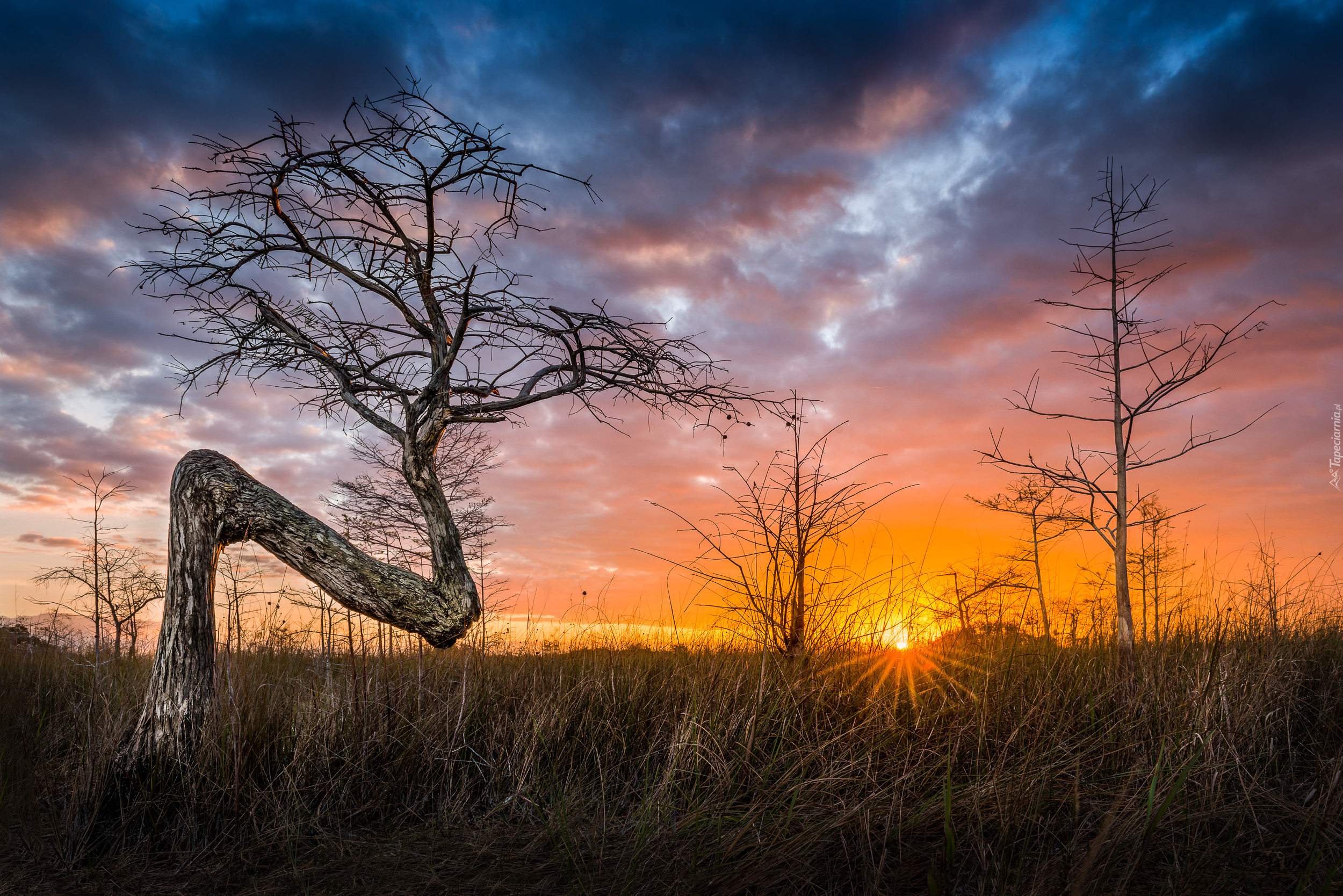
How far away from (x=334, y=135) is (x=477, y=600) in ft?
12.8

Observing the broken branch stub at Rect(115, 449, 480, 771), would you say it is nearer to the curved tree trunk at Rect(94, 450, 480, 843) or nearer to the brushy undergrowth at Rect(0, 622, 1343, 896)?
the curved tree trunk at Rect(94, 450, 480, 843)

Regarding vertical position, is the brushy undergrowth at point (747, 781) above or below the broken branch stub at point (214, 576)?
below

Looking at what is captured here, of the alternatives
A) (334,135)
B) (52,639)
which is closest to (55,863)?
(334,135)

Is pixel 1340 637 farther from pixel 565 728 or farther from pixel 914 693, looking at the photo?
pixel 565 728

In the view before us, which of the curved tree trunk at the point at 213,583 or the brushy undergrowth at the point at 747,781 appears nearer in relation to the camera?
the brushy undergrowth at the point at 747,781

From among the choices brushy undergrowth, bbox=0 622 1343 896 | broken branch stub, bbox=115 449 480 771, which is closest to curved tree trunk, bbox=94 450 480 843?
broken branch stub, bbox=115 449 480 771

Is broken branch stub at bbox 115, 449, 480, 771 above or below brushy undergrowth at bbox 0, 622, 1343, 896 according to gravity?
above

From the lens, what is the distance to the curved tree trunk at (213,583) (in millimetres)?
4887

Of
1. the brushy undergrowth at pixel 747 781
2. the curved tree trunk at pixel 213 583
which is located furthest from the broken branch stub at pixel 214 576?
the brushy undergrowth at pixel 747 781

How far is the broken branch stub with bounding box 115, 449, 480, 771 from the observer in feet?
16.2

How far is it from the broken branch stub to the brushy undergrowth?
28cm

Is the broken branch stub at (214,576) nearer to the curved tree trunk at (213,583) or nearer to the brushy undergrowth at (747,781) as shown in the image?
the curved tree trunk at (213,583)

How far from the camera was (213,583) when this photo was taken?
5.23 meters

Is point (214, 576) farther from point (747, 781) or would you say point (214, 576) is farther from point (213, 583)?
point (747, 781)
